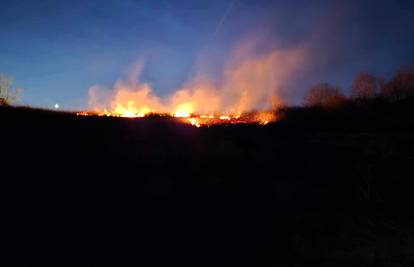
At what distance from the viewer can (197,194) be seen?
1412cm

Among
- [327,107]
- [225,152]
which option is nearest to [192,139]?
[225,152]

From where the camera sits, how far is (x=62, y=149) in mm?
14727

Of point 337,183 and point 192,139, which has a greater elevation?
point 192,139

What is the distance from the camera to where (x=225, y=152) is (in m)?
17.6

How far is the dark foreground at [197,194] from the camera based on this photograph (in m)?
10.1

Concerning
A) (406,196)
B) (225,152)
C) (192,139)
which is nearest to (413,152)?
(406,196)

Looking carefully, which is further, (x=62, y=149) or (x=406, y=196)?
(x=406, y=196)

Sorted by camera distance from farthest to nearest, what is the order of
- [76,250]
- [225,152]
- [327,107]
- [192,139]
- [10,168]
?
[327,107] < [192,139] < [225,152] < [10,168] < [76,250]

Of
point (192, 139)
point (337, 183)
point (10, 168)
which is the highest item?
point (192, 139)

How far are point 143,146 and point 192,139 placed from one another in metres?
3.20

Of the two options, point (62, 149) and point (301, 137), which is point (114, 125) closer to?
point (62, 149)

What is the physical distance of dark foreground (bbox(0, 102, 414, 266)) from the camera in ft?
33.2

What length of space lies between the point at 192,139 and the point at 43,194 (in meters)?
8.56

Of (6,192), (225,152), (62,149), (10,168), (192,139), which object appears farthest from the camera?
(192,139)
